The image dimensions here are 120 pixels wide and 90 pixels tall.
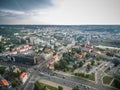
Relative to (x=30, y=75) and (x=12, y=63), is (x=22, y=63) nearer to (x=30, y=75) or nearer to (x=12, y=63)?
(x=12, y=63)

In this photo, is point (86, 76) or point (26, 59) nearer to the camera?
point (86, 76)

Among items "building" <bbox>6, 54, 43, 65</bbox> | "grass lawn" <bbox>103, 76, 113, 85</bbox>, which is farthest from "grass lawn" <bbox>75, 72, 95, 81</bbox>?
"building" <bbox>6, 54, 43, 65</bbox>

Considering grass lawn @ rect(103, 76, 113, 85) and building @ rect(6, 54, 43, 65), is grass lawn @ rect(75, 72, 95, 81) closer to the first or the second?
grass lawn @ rect(103, 76, 113, 85)

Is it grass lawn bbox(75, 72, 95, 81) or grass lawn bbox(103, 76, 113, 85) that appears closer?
grass lawn bbox(103, 76, 113, 85)

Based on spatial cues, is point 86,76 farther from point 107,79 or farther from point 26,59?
point 26,59

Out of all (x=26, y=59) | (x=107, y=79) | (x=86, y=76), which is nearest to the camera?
(x=107, y=79)

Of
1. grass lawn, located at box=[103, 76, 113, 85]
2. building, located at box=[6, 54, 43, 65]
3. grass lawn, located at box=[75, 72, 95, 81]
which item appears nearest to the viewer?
grass lawn, located at box=[103, 76, 113, 85]

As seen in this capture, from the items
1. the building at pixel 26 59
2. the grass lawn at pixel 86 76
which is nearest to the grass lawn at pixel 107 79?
the grass lawn at pixel 86 76

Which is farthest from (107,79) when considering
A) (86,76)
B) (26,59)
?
(26,59)

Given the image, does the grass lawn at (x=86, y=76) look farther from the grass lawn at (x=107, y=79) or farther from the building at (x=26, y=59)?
the building at (x=26, y=59)

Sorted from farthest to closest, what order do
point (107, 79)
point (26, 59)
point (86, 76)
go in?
point (26, 59) < point (86, 76) < point (107, 79)

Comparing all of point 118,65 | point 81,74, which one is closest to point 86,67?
point 81,74
